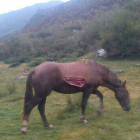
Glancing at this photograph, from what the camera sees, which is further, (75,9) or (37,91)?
(75,9)

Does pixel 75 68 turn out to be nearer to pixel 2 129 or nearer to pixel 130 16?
pixel 2 129

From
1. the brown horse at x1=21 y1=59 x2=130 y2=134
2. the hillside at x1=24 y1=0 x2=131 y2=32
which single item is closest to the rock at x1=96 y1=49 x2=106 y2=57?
the brown horse at x1=21 y1=59 x2=130 y2=134

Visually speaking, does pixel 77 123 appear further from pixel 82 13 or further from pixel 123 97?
pixel 82 13

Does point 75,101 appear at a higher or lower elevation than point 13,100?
higher

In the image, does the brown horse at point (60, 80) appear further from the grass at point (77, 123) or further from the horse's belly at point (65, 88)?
the grass at point (77, 123)

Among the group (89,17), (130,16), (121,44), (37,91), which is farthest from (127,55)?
(89,17)

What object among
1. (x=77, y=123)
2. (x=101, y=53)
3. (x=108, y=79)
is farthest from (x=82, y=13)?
(x=77, y=123)

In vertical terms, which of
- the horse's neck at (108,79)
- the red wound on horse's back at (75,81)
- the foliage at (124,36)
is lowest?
the foliage at (124,36)

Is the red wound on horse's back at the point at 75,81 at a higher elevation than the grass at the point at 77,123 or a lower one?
higher

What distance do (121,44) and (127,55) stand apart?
1.01m

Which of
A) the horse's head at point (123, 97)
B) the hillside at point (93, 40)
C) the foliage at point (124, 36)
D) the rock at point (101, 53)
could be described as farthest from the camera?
the rock at point (101, 53)

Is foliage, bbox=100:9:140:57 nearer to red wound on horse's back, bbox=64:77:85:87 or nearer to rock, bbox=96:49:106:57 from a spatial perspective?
rock, bbox=96:49:106:57

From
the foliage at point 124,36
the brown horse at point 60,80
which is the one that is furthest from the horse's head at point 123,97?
the foliage at point 124,36

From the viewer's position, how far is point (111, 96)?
8031 mm
